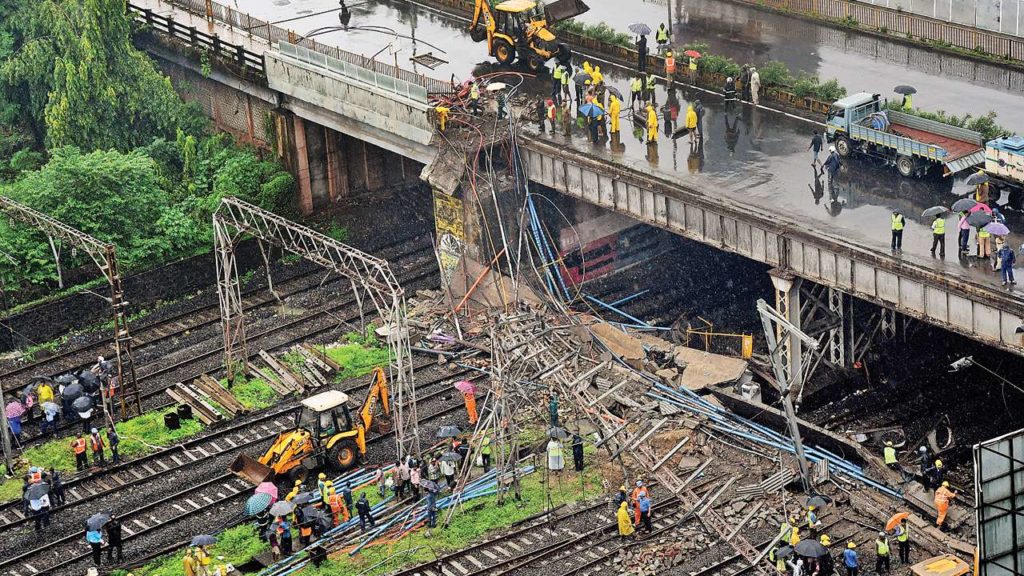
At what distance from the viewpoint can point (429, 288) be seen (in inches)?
2847

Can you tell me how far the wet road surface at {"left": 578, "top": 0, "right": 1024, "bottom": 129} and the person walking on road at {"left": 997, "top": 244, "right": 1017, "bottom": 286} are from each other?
12647 millimetres

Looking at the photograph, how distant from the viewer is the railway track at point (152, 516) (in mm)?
54844

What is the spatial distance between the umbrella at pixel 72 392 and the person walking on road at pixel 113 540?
28.6ft

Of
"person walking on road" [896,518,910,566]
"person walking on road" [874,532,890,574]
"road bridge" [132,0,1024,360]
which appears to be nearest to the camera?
"person walking on road" [874,532,890,574]

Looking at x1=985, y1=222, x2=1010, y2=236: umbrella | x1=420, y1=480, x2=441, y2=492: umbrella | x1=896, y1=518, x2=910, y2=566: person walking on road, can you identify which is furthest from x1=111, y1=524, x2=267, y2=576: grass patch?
x1=985, y1=222, x2=1010, y2=236: umbrella

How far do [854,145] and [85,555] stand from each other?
1223 inches

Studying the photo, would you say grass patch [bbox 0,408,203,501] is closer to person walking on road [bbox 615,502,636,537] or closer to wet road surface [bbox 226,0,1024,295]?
person walking on road [bbox 615,502,636,537]

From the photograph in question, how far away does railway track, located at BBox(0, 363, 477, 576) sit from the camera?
54.8m

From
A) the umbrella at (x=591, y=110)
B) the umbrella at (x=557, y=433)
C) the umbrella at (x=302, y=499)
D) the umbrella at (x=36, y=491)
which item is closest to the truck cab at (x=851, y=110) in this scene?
the umbrella at (x=591, y=110)

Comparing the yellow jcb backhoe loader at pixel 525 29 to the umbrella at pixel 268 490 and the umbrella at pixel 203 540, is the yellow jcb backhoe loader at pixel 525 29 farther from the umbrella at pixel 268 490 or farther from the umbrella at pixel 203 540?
the umbrella at pixel 203 540

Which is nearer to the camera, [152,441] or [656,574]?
[656,574]

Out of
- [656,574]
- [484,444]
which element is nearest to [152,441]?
[484,444]

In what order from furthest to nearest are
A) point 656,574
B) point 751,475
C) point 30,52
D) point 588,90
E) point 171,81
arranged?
point 171,81
point 30,52
point 588,90
point 751,475
point 656,574

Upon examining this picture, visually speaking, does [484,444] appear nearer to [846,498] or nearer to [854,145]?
[846,498]
